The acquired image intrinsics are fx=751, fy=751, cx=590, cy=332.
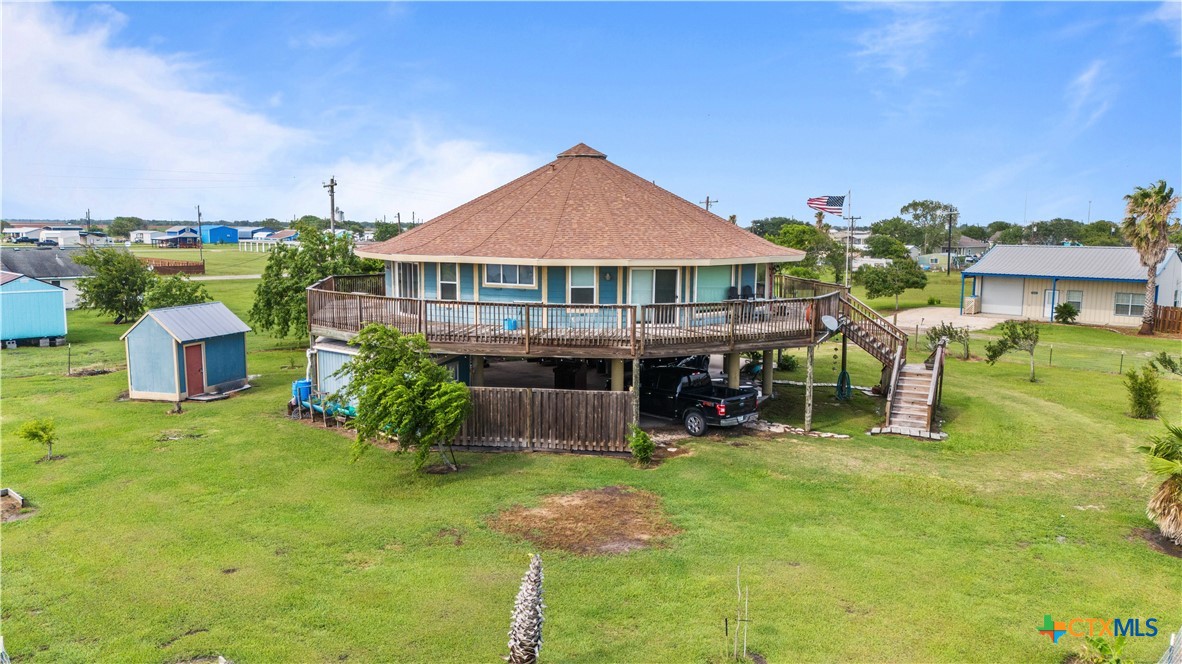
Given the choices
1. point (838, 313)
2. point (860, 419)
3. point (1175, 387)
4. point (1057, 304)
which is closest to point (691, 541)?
point (860, 419)

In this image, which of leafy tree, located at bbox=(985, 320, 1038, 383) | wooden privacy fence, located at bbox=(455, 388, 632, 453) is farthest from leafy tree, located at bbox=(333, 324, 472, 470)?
leafy tree, located at bbox=(985, 320, 1038, 383)

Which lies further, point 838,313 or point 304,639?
point 838,313

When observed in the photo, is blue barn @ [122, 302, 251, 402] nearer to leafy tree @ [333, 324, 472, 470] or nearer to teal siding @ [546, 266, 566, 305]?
leafy tree @ [333, 324, 472, 470]

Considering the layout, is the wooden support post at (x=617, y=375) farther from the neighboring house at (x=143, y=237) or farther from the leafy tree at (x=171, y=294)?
the neighboring house at (x=143, y=237)

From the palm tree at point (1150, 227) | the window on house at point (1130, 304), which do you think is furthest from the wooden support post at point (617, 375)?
the window on house at point (1130, 304)

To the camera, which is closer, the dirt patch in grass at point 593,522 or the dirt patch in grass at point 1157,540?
the dirt patch in grass at point 1157,540

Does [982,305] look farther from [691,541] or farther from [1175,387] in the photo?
[691,541]

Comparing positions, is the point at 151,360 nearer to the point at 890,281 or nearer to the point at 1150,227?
the point at 890,281
